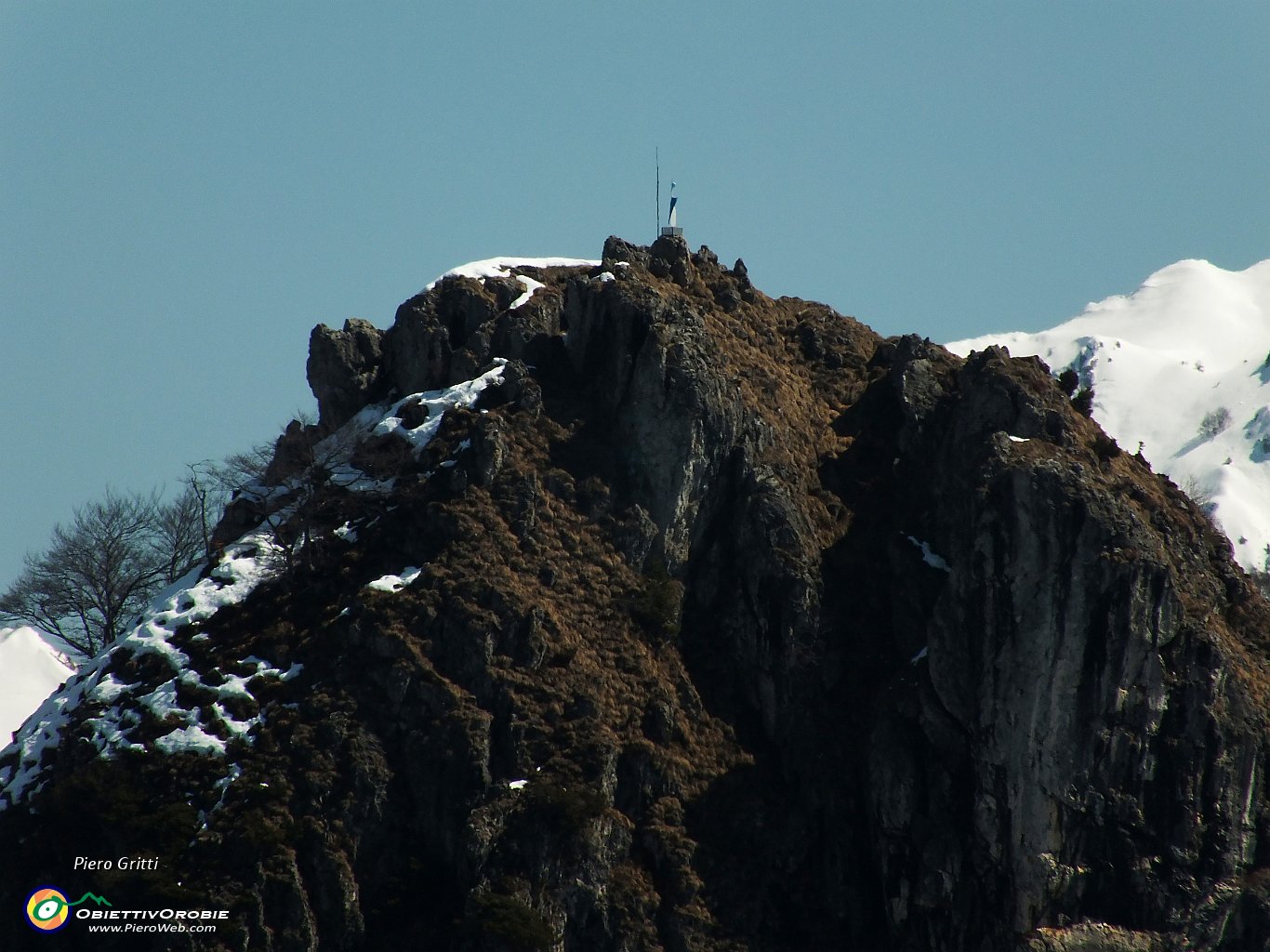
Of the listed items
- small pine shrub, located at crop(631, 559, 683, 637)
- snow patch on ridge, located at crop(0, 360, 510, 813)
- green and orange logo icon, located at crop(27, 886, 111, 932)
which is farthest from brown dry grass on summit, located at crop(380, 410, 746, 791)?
green and orange logo icon, located at crop(27, 886, 111, 932)

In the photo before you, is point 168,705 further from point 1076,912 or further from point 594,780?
point 1076,912

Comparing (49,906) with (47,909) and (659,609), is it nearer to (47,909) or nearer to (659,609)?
(47,909)

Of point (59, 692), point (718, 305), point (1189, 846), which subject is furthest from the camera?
point (718, 305)

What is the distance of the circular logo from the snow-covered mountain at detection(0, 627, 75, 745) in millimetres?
23242

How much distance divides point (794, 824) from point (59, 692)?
99.8 feet

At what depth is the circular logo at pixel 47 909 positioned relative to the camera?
67500 millimetres

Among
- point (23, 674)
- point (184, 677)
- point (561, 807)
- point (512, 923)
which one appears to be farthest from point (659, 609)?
point (23, 674)

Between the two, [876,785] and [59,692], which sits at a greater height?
[59,692]

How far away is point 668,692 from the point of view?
7662cm

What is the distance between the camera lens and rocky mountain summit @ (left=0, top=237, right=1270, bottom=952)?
70125 millimetres

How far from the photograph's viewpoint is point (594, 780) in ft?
237

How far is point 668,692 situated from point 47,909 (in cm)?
2530

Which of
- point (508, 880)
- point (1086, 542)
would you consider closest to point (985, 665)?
point (1086, 542)

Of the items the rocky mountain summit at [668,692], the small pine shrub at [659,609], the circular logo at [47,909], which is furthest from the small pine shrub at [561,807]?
the circular logo at [47,909]
